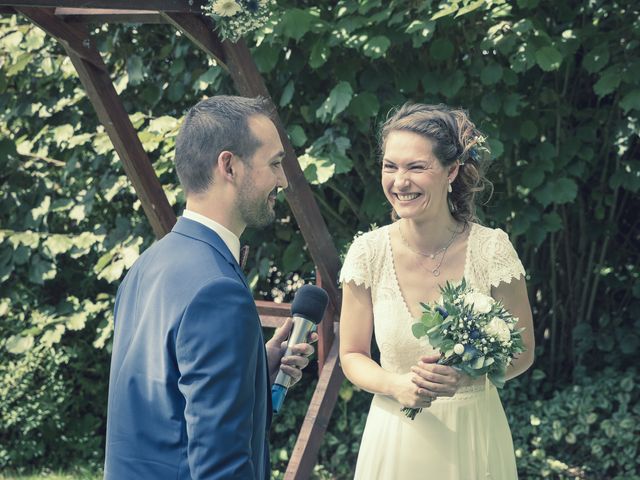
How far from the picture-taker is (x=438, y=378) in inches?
104

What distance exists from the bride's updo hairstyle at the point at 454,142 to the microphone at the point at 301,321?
0.66m

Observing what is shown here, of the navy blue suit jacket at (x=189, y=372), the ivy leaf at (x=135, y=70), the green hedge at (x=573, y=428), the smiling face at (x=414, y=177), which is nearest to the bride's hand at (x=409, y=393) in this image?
the smiling face at (x=414, y=177)

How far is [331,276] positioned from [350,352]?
1028 mm

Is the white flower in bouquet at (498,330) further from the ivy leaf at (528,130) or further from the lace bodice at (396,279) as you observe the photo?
the ivy leaf at (528,130)

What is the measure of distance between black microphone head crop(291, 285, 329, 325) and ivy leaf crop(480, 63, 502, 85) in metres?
2.32

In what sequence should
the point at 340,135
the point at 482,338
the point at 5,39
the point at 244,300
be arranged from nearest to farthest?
the point at 244,300 < the point at 482,338 < the point at 340,135 < the point at 5,39

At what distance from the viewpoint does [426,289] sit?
2.97m

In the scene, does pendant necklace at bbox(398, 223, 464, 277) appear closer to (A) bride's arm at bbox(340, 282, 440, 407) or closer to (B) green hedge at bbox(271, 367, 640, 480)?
(A) bride's arm at bbox(340, 282, 440, 407)

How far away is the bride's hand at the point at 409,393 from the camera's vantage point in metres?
2.72

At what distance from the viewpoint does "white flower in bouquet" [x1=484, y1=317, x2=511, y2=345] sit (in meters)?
2.60

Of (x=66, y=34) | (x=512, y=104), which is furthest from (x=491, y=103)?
(x=66, y=34)

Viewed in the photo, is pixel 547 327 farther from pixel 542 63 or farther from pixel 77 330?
pixel 77 330

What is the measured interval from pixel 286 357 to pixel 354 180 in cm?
317

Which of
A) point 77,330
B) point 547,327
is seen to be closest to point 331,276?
point 547,327
